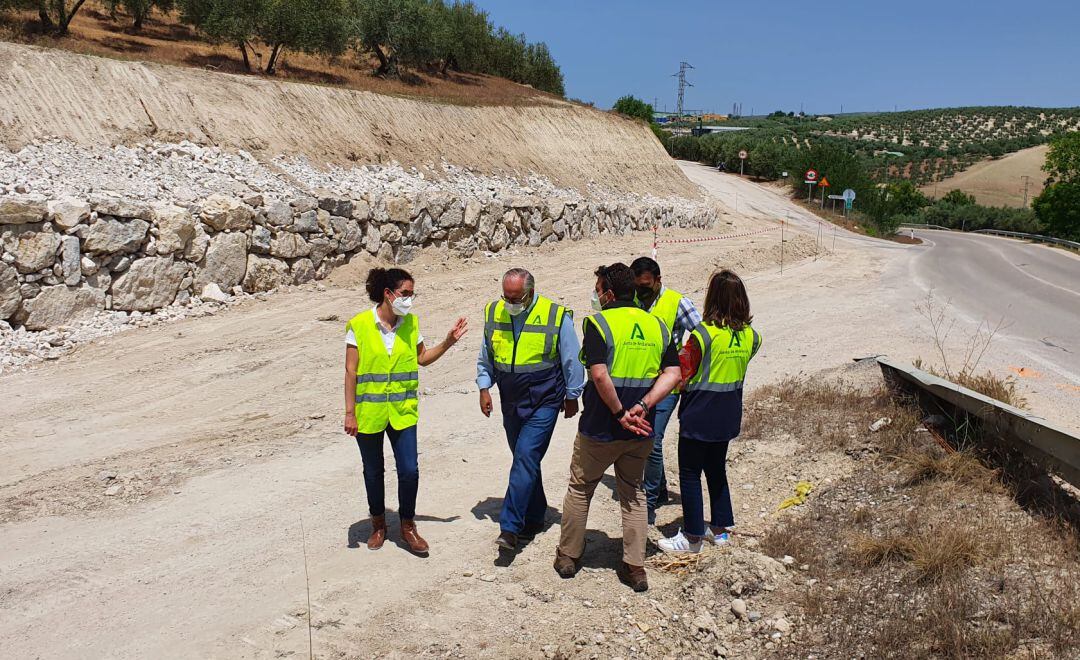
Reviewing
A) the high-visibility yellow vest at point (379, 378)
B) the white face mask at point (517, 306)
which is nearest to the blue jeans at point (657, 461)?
the white face mask at point (517, 306)

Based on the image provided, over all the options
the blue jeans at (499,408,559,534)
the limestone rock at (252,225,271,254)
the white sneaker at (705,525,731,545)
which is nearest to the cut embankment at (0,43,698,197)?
the limestone rock at (252,225,271,254)

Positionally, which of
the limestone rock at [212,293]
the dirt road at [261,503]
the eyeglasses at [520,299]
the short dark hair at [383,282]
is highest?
the short dark hair at [383,282]

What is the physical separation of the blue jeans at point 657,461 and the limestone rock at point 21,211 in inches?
373

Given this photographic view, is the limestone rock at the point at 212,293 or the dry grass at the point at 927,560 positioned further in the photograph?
the limestone rock at the point at 212,293

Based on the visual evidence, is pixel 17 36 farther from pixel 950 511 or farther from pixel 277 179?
pixel 950 511

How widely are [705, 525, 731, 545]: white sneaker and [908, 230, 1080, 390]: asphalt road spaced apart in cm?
595

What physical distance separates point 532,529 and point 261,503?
7.56 ft

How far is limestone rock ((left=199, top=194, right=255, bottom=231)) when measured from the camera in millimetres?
13117

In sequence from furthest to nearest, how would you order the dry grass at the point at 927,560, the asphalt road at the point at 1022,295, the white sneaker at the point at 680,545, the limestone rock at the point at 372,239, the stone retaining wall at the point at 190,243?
the limestone rock at the point at 372,239 → the asphalt road at the point at 1022,295 → the stone retaining wall at the point at 190,243 → the white sneaker at the point at 680,545 → the dry grass at the point at 927,560

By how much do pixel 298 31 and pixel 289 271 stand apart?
37.3 feet

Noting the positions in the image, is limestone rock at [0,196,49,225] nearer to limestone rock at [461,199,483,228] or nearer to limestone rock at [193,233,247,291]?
limestone rock at [193,233,247,291]

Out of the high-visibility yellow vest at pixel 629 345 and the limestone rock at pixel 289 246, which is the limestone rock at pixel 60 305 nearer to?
the limestone rock at pixel 289 246

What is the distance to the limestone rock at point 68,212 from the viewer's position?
36.9 feet

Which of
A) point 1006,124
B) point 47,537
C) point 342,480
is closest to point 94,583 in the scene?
point 47,537
